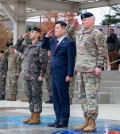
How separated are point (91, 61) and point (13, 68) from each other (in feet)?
22.6

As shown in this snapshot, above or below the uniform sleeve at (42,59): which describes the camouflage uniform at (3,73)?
below

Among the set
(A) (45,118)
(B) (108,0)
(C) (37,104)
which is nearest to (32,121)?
(C) (37,104)

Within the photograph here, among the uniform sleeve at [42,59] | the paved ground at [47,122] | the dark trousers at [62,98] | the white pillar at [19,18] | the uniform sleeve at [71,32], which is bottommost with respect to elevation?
the paved ground at [47,122]

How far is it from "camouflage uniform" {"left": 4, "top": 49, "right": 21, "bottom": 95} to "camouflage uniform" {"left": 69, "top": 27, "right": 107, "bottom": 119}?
6.60m

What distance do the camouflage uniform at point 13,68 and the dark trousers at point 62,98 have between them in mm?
6089

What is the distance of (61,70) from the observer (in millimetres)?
6902

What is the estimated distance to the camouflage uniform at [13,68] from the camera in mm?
13031

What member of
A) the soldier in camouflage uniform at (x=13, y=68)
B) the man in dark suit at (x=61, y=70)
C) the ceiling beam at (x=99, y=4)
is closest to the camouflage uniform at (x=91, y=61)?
the man in dark suit at (x=61, y=70)

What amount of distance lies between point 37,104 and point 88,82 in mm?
1374

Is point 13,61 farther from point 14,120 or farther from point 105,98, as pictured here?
point 14,120

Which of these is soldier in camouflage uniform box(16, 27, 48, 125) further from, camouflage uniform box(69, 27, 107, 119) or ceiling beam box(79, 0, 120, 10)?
ceiling beam box(79, 0, 120, 10)

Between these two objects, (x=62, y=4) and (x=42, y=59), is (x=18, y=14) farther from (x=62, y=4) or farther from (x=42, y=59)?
(x=42, y=59)

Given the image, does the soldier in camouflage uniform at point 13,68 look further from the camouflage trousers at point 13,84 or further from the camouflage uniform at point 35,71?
the camouflage uniform at point 35,71

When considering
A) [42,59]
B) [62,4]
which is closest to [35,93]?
[42,59]
